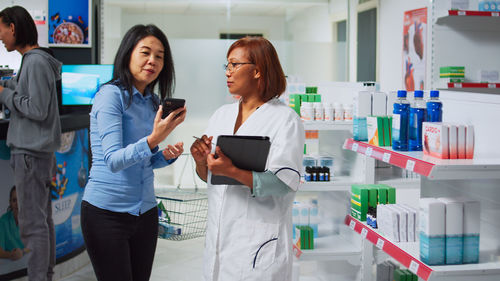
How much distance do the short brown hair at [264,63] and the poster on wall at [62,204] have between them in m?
2.48

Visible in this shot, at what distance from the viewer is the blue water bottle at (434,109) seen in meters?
2.51

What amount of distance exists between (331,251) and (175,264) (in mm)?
1658

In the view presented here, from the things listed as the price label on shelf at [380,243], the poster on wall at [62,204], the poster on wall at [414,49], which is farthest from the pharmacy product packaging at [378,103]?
the poster on wall at [414,49]

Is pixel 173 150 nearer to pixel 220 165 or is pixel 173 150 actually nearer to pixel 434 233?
pixel 220 165

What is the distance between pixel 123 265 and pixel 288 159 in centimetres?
79

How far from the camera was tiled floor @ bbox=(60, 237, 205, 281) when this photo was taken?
4590mm

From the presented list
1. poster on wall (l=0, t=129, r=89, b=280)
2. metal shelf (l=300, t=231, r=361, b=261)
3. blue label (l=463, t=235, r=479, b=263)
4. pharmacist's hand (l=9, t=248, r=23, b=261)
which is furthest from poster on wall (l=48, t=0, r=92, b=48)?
blue label (l=463, t=235, r=479, b=263)

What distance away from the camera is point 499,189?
8.42ft

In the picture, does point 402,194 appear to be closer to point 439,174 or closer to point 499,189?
point 499,189

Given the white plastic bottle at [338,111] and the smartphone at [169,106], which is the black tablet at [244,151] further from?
the white plastic bottle at [338,111]

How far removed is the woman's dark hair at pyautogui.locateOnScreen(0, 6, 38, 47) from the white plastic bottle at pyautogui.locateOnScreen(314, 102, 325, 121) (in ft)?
6.26

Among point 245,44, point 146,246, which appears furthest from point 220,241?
point 245,44

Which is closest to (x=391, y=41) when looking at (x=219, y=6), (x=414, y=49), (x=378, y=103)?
(x=414, y=49)

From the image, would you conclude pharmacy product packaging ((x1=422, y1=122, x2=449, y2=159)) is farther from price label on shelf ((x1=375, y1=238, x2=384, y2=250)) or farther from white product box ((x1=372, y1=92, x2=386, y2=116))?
white product box ((x1=372, y1=92, x2=386, y2=116))
